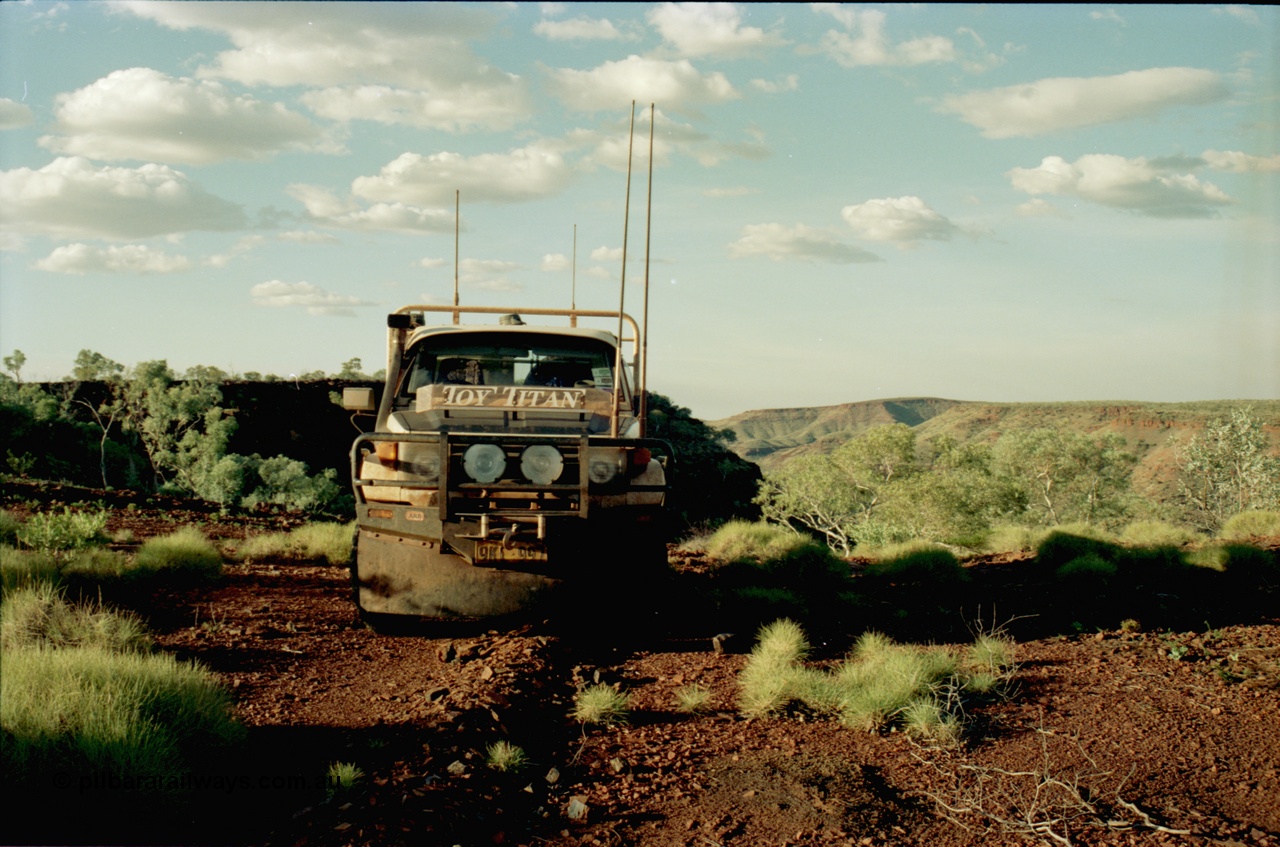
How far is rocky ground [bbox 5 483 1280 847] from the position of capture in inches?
147

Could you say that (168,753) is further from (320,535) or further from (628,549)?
(320,535)

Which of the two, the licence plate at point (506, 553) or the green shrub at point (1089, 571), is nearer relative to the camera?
the licence plate at point (506, 553)

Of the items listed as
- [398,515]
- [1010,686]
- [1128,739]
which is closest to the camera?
[1128,739]

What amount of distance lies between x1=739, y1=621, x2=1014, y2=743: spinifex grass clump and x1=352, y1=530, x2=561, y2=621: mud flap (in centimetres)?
178

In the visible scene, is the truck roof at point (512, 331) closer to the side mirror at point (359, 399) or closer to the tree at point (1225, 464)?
the side mirror at point (359, 399)

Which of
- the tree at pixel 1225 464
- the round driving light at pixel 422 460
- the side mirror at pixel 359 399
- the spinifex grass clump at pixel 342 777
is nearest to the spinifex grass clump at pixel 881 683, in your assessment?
the spinifex grass clump at pixel 342 777

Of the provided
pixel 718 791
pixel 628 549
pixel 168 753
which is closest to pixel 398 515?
pixel 628 549

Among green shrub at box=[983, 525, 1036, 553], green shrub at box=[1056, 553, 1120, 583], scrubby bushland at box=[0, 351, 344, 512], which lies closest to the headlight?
green shrub at box=[1056, 553, 1120, 583]

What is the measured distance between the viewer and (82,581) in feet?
25.0

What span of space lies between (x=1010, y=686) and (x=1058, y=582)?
13.9 ft

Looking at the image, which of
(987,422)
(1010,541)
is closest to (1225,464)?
(1010,541)

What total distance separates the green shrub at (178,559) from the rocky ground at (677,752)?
1.49 meters

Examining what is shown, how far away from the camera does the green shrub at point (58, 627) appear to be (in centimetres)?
546

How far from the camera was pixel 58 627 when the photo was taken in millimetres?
5703
